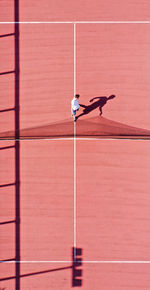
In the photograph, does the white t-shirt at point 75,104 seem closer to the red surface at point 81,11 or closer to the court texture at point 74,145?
the court texture at point 74,145

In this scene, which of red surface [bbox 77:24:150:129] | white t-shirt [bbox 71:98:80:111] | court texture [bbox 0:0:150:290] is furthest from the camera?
red surface [bbox 77:24:150:129]

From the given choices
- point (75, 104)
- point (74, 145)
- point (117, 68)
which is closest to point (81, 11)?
point (117, 68)

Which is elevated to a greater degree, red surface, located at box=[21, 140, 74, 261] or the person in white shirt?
the person in white shirt

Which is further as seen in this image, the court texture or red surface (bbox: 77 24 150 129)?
red surface (bbox: 77 24 150 129)

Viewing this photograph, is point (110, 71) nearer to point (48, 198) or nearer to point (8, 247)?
point (48, 198)

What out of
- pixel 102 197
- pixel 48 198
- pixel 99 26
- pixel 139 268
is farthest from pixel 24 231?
pixel 99 26

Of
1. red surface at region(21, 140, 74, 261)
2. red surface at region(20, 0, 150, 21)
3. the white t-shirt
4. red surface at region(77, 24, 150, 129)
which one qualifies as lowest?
red surface at region(21, 140, 74, 261)

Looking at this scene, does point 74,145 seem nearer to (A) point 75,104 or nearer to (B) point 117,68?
(A) point 75,104

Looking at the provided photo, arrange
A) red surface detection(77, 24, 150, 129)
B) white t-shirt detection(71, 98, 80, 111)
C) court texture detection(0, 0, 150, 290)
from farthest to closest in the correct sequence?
1. red surface detection(77, 24, 150, 129)
2. court texture detection(0, 0, 150, 290)
3. white t-shirt detection(71, 98, 80, 111)

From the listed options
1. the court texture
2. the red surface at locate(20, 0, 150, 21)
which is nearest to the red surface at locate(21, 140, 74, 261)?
the court texture

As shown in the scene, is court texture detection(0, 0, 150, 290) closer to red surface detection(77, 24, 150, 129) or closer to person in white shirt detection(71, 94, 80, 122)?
red surface detection(77, 24, 150, 129)
